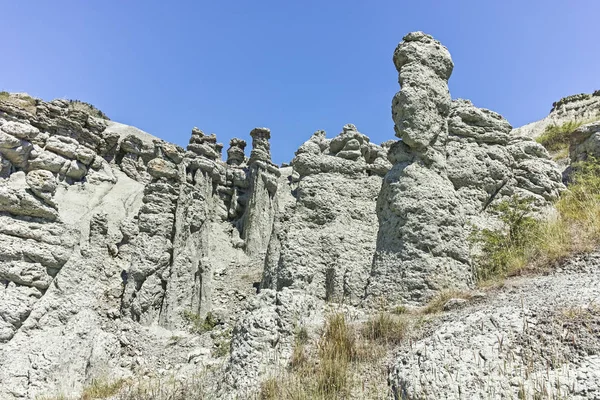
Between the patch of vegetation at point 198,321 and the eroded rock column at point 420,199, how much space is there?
7.45 meters

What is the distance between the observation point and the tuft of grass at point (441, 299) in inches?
220

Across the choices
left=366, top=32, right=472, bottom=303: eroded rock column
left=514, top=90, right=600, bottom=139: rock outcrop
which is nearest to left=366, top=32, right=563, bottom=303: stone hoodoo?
left=366, top=32, right=472, bottom=303: eroded rock column

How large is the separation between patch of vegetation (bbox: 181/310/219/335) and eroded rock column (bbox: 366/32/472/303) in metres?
7.45

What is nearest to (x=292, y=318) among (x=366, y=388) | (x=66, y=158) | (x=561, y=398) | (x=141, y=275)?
(x=366, y=388)

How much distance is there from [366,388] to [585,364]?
66.9 inches

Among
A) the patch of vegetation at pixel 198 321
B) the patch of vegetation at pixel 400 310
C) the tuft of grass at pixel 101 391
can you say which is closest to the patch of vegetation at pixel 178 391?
the tuft of grass at pixel 101 391

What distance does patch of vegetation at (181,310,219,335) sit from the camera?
43.5ft

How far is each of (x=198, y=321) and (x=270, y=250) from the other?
3587mm

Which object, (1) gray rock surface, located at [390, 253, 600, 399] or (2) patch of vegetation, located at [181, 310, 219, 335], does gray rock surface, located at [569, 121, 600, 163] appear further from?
(2) patch of vegetation, located at [181, 310, 219, 335]

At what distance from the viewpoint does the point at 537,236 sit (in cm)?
662

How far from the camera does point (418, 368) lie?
409cm

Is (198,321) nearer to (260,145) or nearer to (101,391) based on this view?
(101,391)

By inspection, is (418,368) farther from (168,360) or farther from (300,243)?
(168,360)

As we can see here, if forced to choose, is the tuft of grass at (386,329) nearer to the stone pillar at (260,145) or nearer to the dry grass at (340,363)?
the dry grass at (340,363)
